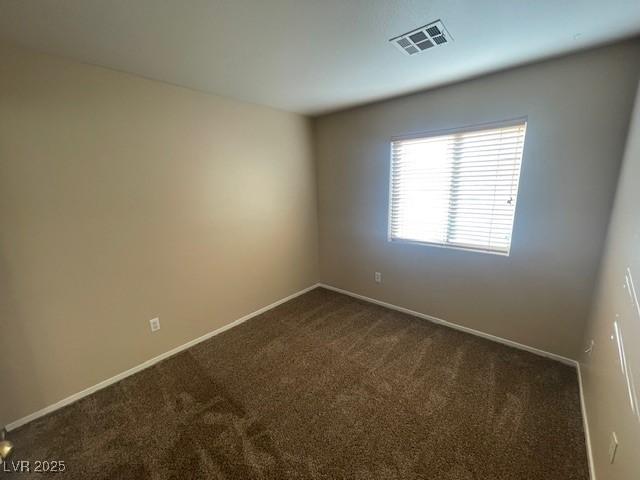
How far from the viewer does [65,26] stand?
139 centimetres

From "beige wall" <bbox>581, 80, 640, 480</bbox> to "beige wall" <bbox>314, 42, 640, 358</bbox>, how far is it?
20cm

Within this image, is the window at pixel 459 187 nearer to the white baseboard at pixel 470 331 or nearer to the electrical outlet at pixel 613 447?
the white baseboard at pixel 470 331

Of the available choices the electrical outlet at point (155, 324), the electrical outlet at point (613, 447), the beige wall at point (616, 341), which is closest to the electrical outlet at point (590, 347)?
the beige wall at point (616, 341)

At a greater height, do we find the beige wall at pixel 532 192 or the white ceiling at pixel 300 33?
the white ceiling at pixel 300 33

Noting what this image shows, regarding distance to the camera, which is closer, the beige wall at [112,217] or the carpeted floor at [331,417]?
the carpeted floor at [331,417]

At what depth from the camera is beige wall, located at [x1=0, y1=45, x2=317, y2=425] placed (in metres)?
1.66

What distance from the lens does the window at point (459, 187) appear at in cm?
224

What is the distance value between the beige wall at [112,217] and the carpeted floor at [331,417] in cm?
36

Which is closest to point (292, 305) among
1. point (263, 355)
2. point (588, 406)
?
point (263, 355)

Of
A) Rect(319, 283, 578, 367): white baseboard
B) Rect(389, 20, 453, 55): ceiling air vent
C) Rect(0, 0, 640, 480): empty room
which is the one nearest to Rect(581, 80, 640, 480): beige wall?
Rect(0, 0, 640, 480): empty room

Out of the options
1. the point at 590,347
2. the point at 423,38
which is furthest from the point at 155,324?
the point at 590,347

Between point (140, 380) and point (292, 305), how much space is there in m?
1.68

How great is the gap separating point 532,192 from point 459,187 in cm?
55

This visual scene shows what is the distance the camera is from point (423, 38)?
159 cm
